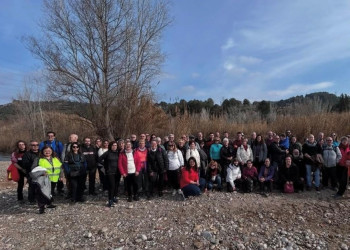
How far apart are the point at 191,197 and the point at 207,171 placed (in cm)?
115

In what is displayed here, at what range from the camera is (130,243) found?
5.44m

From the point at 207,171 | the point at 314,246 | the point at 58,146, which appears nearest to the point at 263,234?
the point at 314,246

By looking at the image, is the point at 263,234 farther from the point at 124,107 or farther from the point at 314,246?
the point at 124,107

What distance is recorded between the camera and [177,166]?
809 centimetres

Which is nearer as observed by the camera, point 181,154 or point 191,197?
point 191,197

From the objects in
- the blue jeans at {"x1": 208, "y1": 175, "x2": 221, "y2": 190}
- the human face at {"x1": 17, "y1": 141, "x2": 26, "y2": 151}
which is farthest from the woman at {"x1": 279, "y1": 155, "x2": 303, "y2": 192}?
the human face at {"x1": 17, "y1": 141, "x2": 26, "y2": 151}

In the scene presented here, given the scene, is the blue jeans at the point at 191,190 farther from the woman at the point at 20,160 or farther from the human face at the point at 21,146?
the human face at the point at 21,146

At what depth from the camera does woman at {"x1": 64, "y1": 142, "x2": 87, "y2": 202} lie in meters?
7.43

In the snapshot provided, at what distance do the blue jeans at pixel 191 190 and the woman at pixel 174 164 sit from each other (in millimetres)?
376

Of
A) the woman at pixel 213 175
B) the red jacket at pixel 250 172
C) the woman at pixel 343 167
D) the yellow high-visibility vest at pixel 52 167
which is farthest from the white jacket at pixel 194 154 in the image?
the woman at pixel 343 167

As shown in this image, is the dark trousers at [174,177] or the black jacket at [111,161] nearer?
the black jacket at [111,161]

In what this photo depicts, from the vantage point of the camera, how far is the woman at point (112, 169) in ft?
24.3

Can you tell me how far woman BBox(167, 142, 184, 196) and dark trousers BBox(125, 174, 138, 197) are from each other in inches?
40.6

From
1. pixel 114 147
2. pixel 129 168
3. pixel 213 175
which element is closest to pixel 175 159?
pixel 213 175
